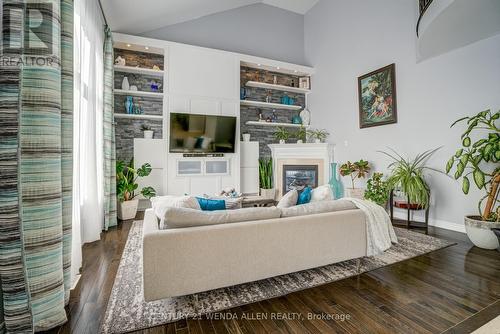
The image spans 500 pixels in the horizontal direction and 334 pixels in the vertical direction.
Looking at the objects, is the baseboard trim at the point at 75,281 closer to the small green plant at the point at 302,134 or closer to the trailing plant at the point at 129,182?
the trailing plant at the point at 129,182

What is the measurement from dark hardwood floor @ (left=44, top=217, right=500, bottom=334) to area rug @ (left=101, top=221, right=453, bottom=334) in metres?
0.07

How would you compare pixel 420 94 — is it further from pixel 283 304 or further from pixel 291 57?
pixel 283 304

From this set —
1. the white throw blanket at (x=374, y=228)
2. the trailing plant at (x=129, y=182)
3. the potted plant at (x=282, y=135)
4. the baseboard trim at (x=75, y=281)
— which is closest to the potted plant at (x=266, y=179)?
the potted plant at (x=282, y=135)

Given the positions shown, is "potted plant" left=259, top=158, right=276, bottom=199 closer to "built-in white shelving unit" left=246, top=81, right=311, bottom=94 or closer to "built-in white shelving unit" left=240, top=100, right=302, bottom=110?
"built-in white shelving unit" left=240, top=100, right=302, bottom=110

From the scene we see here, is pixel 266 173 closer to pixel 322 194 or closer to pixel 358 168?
pixel 358 168

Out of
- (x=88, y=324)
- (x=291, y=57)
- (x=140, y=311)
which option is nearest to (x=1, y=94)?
(x=88, y=324)

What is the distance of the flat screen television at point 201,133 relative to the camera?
16.0 ft

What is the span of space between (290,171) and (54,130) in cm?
501

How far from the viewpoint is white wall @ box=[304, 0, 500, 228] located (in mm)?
3400

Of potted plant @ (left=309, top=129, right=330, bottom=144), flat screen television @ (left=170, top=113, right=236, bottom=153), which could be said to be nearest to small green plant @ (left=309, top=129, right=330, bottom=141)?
potted plant @ (left=309, top=129, right=330, bottom=144)

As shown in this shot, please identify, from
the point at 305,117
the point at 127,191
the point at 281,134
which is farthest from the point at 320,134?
the point at 127,191

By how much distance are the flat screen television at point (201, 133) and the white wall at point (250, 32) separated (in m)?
1.87

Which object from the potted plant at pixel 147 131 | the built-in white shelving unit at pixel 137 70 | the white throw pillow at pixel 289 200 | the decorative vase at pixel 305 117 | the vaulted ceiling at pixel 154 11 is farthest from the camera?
the decorative vase at pixel 305 117

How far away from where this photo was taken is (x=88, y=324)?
1.54 meters
